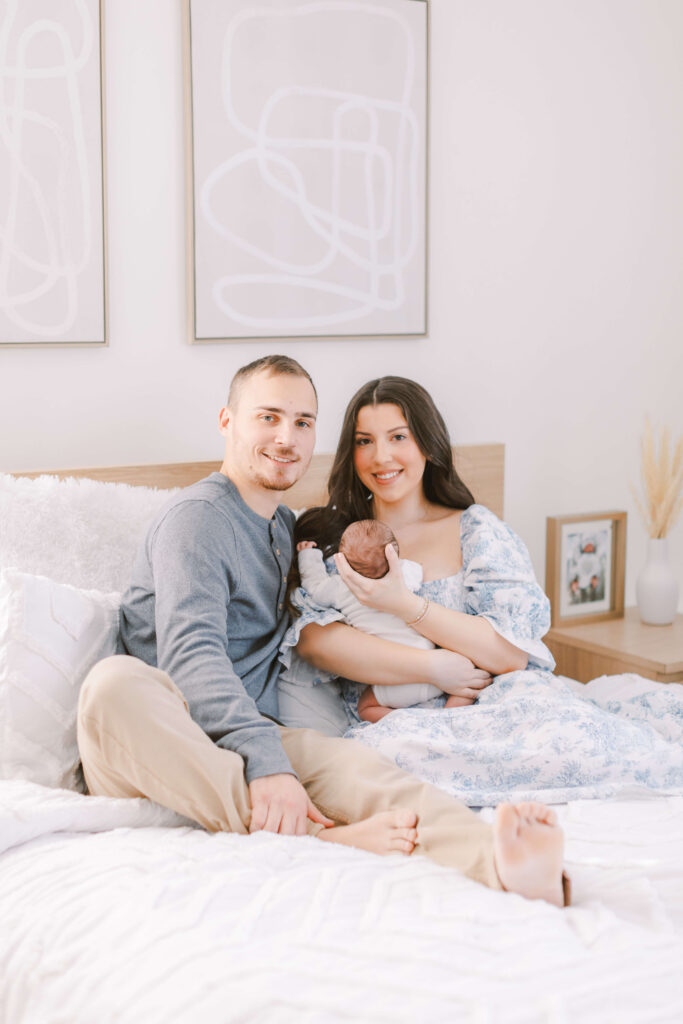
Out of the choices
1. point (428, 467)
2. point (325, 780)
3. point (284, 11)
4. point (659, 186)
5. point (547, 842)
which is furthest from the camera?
point (659, 186)

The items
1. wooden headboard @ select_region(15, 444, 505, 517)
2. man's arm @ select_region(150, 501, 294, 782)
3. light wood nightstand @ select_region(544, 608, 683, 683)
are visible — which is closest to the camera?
man's arm @ select_region(150, 501, 294, 782)

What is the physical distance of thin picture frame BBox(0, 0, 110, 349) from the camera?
2.14 m

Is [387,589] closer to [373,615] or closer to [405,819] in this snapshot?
[373,615]

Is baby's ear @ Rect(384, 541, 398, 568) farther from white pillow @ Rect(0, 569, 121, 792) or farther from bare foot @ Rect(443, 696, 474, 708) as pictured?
white pillow @ Rect(0, 569, 121, 792)

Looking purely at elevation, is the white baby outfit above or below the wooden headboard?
below

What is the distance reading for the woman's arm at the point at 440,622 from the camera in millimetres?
1829

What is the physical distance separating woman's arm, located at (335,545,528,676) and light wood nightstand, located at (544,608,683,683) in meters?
0.72

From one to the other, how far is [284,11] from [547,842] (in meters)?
1.95

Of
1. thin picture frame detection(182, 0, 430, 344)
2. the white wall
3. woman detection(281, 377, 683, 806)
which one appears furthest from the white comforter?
thin picture frame detection(182, 0, 430, 344)

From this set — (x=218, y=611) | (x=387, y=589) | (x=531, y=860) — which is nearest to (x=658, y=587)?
(x=387, y=589)

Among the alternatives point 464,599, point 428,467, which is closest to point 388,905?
point 464,599

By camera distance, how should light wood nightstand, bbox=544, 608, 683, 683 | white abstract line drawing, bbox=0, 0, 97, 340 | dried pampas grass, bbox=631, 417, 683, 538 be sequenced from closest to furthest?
white abstract line drawing, bbox=0, 0, 97, 340 < light wood nightstand, bbox=544, 608, 683, 683 < dried pampas grass, bbox=631, 417, 683, 538

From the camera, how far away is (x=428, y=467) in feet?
6.97

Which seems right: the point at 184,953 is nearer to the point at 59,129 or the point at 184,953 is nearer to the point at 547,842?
the point at 547,842
